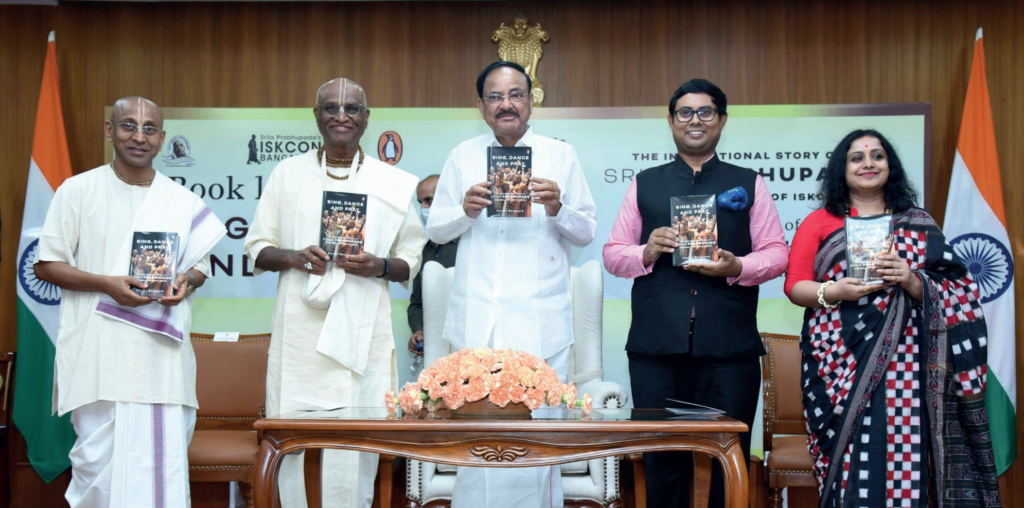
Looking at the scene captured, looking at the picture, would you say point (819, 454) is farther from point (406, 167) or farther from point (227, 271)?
point (227, 271)

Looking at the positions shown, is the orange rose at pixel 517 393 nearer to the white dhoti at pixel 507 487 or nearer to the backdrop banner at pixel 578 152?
the white dhoti at pixel 507 487

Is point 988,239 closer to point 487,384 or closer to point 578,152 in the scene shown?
point 578,152

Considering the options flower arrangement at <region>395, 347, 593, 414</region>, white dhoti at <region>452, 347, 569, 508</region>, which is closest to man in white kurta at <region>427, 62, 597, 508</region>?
white dhoti at <region>452, 347, 569, 508</region>

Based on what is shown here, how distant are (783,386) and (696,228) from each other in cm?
187

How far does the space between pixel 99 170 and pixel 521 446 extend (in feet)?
7.63

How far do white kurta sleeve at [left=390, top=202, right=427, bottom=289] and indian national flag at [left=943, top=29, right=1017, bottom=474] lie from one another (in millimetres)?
3003

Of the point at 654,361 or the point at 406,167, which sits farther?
the point at 406,167

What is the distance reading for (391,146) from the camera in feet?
16.7

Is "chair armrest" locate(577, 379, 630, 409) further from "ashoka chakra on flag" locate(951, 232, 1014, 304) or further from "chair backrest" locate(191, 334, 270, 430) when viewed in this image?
"ashoka chakra on flag" locate(951, 232, 1014, 304)

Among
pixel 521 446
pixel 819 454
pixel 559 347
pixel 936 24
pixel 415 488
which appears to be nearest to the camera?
pixel 521 446

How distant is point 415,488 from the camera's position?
3.42 m

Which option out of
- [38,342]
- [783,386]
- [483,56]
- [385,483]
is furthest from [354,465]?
[483,56]

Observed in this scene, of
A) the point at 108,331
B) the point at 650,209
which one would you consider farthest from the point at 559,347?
the point at 108,331

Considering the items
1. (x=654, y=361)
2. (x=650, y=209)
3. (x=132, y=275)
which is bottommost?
(x=654, y=361)
